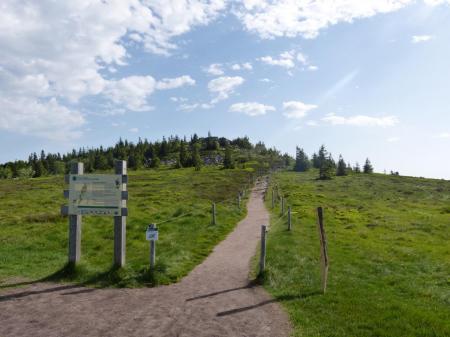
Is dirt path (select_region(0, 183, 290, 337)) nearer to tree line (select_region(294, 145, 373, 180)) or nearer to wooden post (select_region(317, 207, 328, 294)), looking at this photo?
wooden post (select_region(317, 207, 328, 294))

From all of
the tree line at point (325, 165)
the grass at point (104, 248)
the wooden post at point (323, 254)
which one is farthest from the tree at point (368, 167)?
the wooden post at point (323, 254)

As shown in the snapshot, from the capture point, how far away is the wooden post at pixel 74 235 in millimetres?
12440

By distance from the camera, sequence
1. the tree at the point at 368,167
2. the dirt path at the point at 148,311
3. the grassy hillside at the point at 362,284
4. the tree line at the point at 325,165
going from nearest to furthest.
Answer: the dirt path at the point at 148,311 → the grassy hillside at the point at 362,284 → the tree line at the point at 325,165 → the tree at the point at 368,167

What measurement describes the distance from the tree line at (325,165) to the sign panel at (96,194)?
96007 mm

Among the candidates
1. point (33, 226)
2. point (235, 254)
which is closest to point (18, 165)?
point (33, 226)

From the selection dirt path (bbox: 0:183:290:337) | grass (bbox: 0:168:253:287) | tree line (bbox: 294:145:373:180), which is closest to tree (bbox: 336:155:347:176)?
tree line (bbox: 294:145:373:180)

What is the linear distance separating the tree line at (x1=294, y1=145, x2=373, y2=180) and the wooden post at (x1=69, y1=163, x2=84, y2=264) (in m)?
96.1

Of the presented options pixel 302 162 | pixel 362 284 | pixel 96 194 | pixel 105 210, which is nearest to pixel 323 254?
pixel 362 284

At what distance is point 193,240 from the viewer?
19109 millimetres

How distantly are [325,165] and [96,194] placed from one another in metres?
98.6

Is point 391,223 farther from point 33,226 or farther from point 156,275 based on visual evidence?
point 33,226

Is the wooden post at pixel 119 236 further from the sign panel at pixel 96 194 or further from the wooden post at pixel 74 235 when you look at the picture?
the wooden post at pixel 74 235

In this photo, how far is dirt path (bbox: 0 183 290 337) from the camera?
7.95 meters

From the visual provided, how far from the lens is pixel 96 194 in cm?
1248
